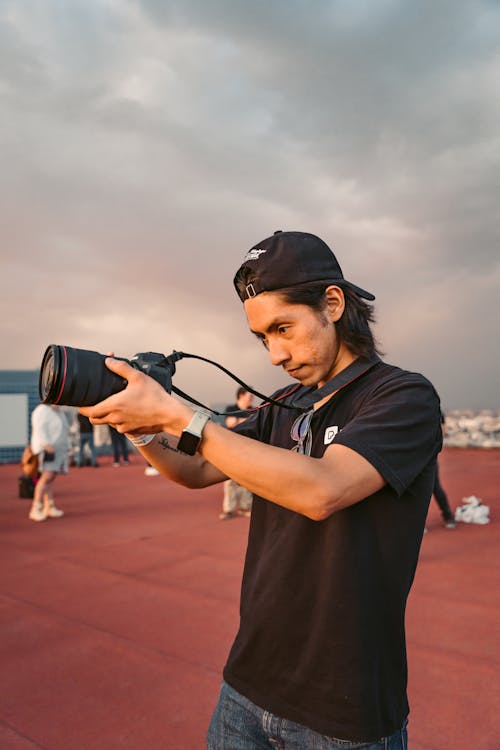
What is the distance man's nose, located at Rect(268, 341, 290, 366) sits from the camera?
1.49 metres

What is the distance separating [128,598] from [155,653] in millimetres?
1120

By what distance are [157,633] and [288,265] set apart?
340cm

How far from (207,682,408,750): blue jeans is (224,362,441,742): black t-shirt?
1.1 inches

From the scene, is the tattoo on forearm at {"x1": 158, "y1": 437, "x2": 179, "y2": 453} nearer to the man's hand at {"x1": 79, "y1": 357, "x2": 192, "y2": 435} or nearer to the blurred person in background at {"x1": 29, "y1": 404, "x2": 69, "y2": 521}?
the man's hand at {"x1": 79, "y1": 357, "x2": 192, "y2": 435}

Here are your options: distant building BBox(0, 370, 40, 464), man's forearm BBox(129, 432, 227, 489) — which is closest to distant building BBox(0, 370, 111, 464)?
distant building BBox(0, 370, 40, 464)

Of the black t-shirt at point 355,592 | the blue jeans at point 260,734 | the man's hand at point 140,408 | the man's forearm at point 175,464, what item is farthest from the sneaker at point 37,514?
the man's hand at point 140,408

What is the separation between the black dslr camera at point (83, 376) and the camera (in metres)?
1.29

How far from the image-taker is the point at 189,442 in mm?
1196

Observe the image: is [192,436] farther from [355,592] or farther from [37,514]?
[37,514]

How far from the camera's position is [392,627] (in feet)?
4.29

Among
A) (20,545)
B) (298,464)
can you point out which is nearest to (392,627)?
(298,464)

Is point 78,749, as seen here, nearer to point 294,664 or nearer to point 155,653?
point 155,653

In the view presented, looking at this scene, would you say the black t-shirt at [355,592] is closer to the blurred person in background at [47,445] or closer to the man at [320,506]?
the man at [320,506]

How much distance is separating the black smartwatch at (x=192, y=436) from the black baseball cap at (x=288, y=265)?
43cm
